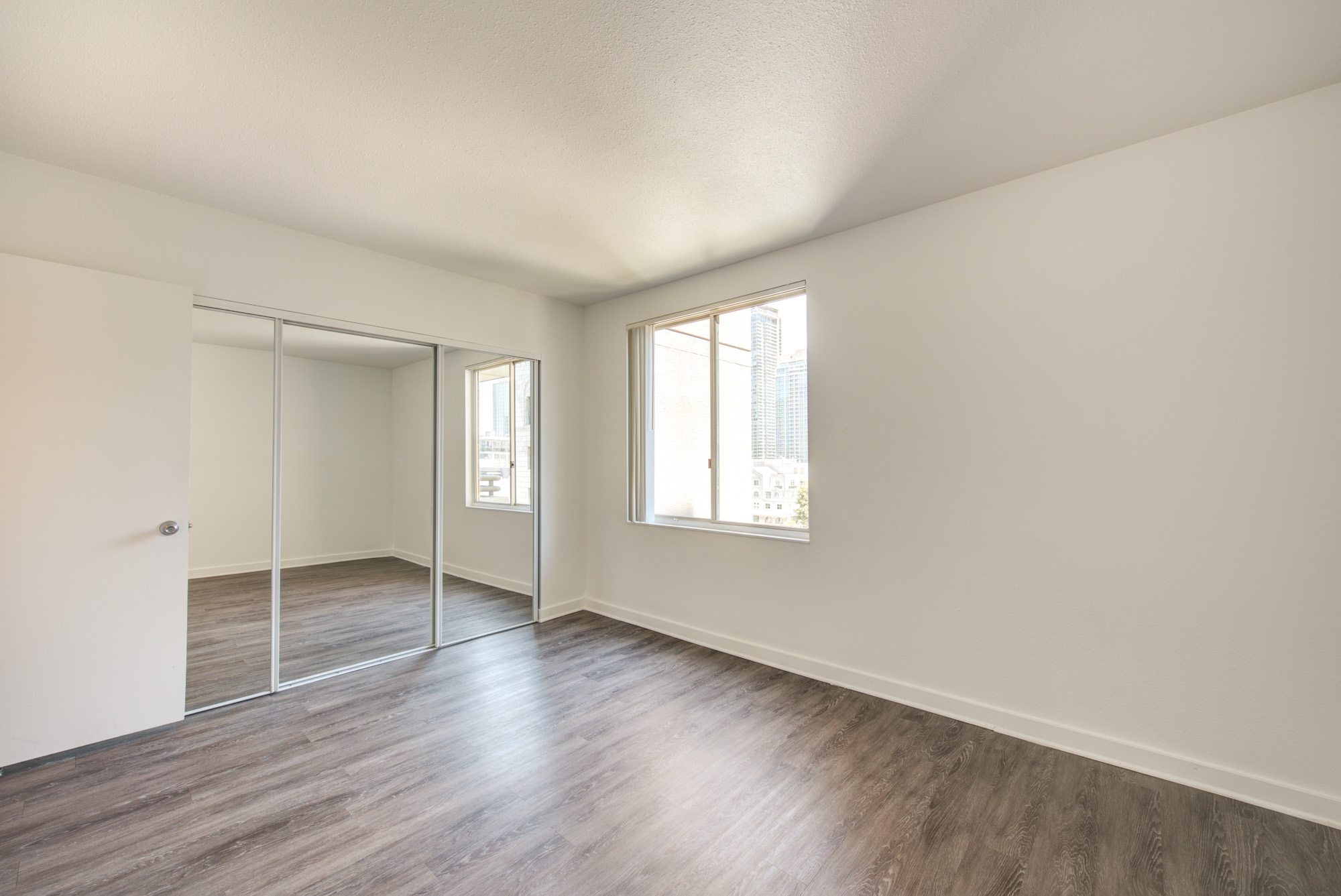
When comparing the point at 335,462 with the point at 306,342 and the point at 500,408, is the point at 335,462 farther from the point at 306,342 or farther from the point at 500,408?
the point at 500,408

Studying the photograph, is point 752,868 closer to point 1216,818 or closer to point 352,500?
point 1216,818

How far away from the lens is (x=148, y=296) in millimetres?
2613

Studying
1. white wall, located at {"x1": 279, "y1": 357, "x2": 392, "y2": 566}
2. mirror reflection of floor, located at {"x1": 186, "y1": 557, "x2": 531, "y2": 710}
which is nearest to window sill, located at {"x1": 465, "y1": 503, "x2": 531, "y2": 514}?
mirror reflection of floor, located at {"x1": 186, "y1": 557, "x2": 531, "y2": 710}

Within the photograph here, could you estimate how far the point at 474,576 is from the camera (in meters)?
4.12

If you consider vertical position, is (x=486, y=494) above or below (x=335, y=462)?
below

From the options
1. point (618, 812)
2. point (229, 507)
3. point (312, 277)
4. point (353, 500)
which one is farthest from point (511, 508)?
point (618, 812)

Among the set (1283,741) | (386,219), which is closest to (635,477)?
(386,219)

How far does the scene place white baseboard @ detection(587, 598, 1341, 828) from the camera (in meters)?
2.02

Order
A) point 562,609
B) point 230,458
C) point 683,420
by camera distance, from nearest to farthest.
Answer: point 230,458
point 683,420
point 562,609

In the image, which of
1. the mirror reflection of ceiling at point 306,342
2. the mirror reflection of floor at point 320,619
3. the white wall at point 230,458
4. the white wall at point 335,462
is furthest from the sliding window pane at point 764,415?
the white wall at point 230,458

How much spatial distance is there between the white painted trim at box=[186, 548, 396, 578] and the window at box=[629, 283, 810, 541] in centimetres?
190

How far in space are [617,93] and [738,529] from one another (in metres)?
2.73

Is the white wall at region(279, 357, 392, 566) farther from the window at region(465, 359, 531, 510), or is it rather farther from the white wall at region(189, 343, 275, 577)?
the window at region(465, 359, 531, 510)

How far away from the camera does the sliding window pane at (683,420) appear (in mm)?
4078
